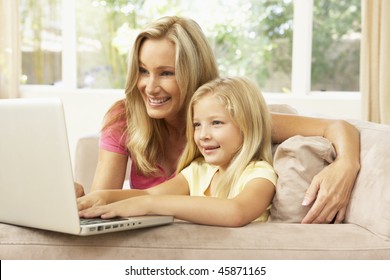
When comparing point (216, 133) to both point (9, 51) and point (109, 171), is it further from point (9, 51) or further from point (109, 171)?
point (9, 51)

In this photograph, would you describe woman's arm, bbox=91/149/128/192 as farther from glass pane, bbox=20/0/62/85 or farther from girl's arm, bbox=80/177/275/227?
glass pane, bbox=20/0/62/85

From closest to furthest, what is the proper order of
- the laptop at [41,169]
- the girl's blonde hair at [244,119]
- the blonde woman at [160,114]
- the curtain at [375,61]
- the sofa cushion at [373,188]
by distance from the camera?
the laptop at [41,169] → the sofa cushion at [373,188] → the girl's blonde hair at [244,119] → the blonde woman at [160,114] → the curtain at [375,61]

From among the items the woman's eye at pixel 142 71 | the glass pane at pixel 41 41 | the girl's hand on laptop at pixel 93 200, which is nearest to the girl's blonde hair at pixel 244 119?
the woman's eye at pixel 142 71

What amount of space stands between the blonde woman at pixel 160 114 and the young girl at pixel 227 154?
111 millimetres

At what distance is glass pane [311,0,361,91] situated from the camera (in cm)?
457

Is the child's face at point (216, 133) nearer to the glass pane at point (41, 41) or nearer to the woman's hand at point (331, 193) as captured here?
the woman's hand at point (331, 193)

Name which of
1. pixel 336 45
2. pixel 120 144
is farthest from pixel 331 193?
pixel 336 45

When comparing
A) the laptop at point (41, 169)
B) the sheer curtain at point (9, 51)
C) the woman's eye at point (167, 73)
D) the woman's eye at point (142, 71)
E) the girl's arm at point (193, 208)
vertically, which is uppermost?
the sheer curtain at point (9, 51)

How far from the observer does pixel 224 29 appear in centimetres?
470

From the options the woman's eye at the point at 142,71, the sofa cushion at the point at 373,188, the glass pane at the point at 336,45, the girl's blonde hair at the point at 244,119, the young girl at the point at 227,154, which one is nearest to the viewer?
the sofa cushion at the point at 373,188

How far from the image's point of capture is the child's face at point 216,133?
1906 mm

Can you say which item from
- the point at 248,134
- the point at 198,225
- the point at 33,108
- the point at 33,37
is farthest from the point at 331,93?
the point at 33,108

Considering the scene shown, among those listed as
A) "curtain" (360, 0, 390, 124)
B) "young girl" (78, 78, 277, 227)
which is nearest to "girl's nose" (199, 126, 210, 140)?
"young girl" (78, 78, 277, 227)

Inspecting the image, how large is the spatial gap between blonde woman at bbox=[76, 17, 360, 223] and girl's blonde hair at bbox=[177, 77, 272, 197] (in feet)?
0.30
